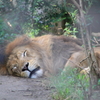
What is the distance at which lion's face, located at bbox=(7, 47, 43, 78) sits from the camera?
4.64 m

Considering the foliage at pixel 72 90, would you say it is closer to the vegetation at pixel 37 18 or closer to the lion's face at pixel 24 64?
the lion's face at pixel 24 64

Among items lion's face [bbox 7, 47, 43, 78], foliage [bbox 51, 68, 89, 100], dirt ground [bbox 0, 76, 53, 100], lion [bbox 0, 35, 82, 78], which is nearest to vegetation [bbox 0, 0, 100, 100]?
lion [bbox 0, 35, 82, 78]

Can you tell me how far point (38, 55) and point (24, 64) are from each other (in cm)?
43

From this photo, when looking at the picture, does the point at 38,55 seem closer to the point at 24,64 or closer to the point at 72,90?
the point at 24,64

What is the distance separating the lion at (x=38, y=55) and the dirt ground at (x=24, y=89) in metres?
0.19

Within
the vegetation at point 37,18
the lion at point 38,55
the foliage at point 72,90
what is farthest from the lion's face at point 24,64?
the vegetation at point 37,18

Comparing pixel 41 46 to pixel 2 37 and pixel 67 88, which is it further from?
pixel 67 88

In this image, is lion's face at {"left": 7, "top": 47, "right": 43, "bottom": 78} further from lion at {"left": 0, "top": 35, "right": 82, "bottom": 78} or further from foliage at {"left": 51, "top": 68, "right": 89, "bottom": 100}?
foliage at {"left": 51, "top": 68, "right": 89, "bottom": 100}

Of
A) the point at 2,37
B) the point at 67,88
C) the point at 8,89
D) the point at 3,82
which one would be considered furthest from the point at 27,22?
the point at 67,88

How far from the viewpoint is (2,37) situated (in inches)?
260

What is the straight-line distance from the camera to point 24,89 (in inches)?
154

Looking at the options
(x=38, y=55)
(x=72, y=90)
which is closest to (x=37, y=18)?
(x=38, y=55)

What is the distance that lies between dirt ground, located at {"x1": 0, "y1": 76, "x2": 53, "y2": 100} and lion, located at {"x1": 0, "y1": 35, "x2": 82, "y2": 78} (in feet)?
0.62

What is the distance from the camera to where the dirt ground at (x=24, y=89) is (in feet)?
11.4
